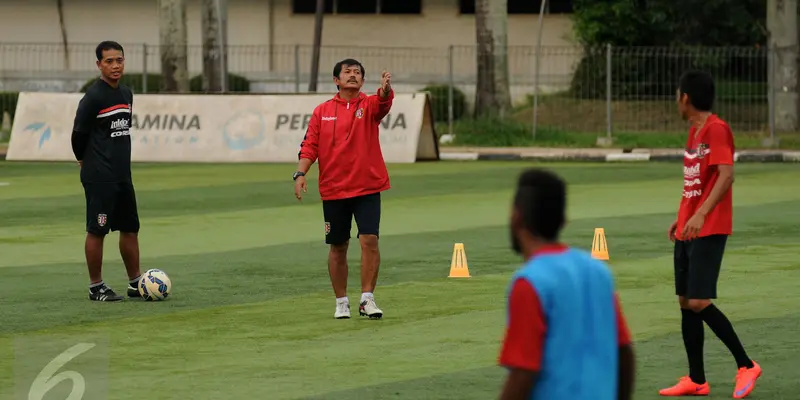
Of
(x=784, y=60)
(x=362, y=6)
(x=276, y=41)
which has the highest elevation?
(x=362, y=6)

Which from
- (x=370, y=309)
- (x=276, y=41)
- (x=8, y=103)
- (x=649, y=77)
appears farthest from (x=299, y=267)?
(x=276, y=41)

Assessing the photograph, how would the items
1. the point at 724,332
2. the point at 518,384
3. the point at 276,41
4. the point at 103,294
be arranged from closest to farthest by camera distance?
the point at 518,384 → the point at 724,332 → the point at 103,294 → the point at 276,41

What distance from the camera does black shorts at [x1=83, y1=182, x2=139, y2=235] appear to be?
12844mm

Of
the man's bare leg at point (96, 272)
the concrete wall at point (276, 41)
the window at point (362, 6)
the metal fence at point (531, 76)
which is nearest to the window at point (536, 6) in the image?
the concrete wall at point (276, 41)

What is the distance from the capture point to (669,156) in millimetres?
30625

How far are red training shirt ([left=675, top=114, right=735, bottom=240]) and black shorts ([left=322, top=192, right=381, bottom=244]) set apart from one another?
319cm

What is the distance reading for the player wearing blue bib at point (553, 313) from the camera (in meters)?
4.71

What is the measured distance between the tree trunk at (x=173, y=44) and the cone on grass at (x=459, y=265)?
84.4ft

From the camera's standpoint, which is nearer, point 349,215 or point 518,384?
point 518,384

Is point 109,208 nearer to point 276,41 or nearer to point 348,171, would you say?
point 348,171

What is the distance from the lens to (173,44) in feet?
128

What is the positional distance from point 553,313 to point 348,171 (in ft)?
22.8

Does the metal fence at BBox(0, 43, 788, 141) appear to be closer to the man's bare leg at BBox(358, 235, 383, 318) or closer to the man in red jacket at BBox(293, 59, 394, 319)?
the man in red jacket at BBox(293, 59, 394, 319)

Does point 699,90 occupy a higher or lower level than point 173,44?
lower
